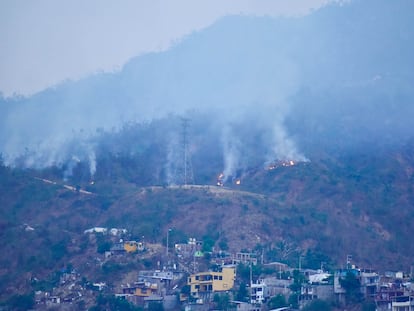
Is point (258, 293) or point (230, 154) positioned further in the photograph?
point (230, 154)

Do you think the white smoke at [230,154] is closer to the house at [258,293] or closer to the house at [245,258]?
the house at [245,258]

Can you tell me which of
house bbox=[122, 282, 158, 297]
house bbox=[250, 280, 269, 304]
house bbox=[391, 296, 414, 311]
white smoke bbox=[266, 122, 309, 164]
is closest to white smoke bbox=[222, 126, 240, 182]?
white smoke bbox=[266, 122, 309, 164]

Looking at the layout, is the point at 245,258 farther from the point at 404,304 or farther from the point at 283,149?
the point at 283,149

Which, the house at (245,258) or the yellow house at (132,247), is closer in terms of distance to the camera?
the house at (245,258)

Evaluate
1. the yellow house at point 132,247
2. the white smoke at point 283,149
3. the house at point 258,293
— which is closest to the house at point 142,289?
the yellow house at point 132,247

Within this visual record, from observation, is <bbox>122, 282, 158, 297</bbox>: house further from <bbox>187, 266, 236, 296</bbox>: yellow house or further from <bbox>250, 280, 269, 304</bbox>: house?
<bbox>250, 280, 269, 304</bbox>: house

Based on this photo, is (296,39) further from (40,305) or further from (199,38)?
(40,305)

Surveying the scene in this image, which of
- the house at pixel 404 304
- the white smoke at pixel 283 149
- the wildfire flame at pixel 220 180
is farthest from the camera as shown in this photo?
the white smoke at pixel 283 149

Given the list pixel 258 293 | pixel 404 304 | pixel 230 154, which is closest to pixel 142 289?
pixel 258 293

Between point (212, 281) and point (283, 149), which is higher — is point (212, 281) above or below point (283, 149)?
below
